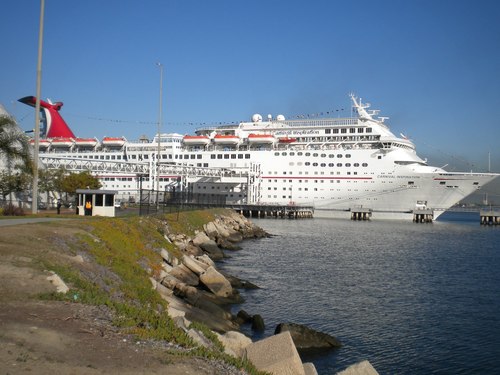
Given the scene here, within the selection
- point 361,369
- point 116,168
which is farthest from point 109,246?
point 116,168

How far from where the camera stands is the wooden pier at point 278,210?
62969 millimetres

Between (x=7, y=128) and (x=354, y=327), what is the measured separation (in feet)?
57.4

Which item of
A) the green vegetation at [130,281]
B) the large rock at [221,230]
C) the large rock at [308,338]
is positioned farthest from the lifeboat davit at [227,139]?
the large rock at [308,338]

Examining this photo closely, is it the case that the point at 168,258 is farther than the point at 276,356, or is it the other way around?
the point at 168,258

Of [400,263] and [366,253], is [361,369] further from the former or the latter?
[366,253]

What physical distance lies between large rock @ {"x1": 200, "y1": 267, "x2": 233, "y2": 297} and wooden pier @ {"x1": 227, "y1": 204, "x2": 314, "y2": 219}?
1812 inches

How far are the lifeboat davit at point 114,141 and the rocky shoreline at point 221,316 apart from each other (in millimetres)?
52786

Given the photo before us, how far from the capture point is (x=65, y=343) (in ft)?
19.2

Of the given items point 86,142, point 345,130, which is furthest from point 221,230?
point 86,142

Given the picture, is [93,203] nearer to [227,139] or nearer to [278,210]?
[278,210]

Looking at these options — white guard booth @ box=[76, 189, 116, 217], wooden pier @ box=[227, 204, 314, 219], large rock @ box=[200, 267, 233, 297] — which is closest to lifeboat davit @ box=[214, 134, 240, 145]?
wooden pier @ box=[227, 204, 314, 219]

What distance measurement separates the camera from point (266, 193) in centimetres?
6612

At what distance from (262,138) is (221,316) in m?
54.2

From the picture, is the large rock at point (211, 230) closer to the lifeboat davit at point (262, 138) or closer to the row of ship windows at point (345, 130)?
the lifeboat davit at point (262, 138)
